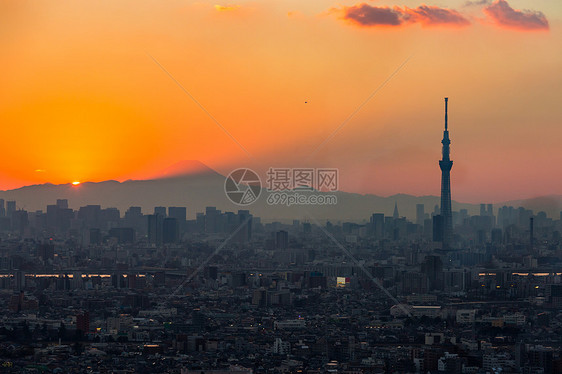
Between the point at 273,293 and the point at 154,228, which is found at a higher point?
the point at 154,228

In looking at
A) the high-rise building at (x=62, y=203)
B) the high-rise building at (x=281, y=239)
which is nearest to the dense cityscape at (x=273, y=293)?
the high-rise building at (x=281, y=239)

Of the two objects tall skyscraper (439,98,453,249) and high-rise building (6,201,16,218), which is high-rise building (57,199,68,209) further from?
tall skyscraper (439,98,453,249)

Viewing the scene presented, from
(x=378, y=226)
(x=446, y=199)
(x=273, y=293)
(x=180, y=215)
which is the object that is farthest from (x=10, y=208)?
(x=446, y=199)

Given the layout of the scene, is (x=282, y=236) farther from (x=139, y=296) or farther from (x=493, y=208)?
(x=139, y=296)

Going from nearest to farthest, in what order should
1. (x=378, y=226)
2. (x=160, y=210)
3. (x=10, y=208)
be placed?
(x=10, y=208), (x=378, y=226), (x=160, y=210)

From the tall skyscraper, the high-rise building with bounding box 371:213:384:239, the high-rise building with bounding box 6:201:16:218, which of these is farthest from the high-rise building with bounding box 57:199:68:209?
the tall skyscraper

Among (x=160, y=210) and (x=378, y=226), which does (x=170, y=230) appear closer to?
(x=160, y=210)

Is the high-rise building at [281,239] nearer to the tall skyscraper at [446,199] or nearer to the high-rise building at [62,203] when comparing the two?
the tall skyscraper at [446,199]

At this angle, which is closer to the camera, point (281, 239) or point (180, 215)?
point (281, 239)

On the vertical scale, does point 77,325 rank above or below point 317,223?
below

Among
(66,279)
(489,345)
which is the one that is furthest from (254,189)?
(489,345)

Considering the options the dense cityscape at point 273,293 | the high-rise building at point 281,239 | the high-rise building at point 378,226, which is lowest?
the dense cityscape at point 273,293
